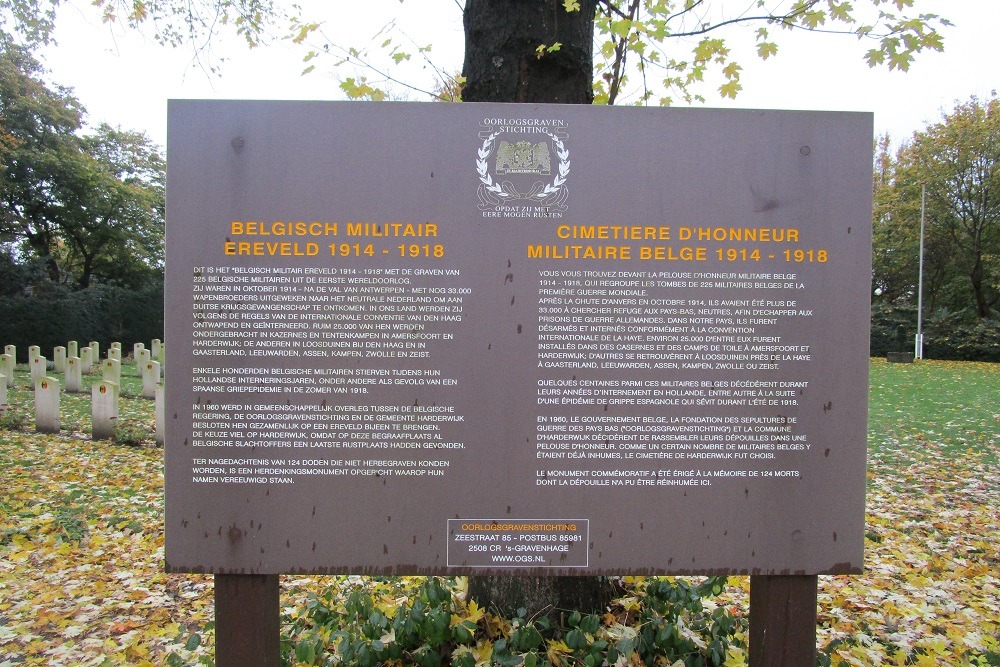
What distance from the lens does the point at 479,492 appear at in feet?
8.30

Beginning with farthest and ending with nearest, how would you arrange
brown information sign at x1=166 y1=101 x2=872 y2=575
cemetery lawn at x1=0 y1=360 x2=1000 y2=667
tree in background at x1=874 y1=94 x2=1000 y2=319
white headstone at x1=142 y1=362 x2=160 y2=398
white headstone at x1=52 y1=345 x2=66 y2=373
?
1. tree in background at x1=874 y1=94 x2=1000 y2=319
2. white headstone at x1=52 y1=345 x2=66 y2=373
3. white headstone at x1=142 y1=362 x2=160 y2=398
4. cemetery lawn at x1=0 y1=360 x2=1000 y2=667
5. brown information sign at x1=166 y1=101 x2=872 y2=575

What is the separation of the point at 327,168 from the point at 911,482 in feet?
26.4

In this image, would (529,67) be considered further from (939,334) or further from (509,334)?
(939,334)

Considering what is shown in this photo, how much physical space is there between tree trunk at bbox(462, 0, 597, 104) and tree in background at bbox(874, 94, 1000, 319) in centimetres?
3455

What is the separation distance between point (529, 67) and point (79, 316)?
25.2 m

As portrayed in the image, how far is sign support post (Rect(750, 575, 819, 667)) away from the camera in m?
2.67

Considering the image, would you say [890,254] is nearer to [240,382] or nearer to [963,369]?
[963,369]

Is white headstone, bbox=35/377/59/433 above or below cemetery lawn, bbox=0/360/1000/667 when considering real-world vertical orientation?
above

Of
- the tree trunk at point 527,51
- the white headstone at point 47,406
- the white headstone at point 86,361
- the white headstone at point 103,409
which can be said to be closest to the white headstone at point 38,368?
the white headstone at point 86,361

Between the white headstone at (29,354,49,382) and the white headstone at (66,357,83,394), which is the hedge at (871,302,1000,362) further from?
the white headstone at (29,354,49,382)

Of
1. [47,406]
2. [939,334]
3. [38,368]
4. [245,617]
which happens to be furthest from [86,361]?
[939,334]

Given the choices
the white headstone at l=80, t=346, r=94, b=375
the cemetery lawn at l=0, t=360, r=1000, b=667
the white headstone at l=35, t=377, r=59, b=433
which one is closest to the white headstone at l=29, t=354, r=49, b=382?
the white headstone at l=80, t=346, r=94, b=375

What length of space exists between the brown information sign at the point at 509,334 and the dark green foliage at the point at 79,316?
24098mm

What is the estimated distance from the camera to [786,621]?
2676mm
